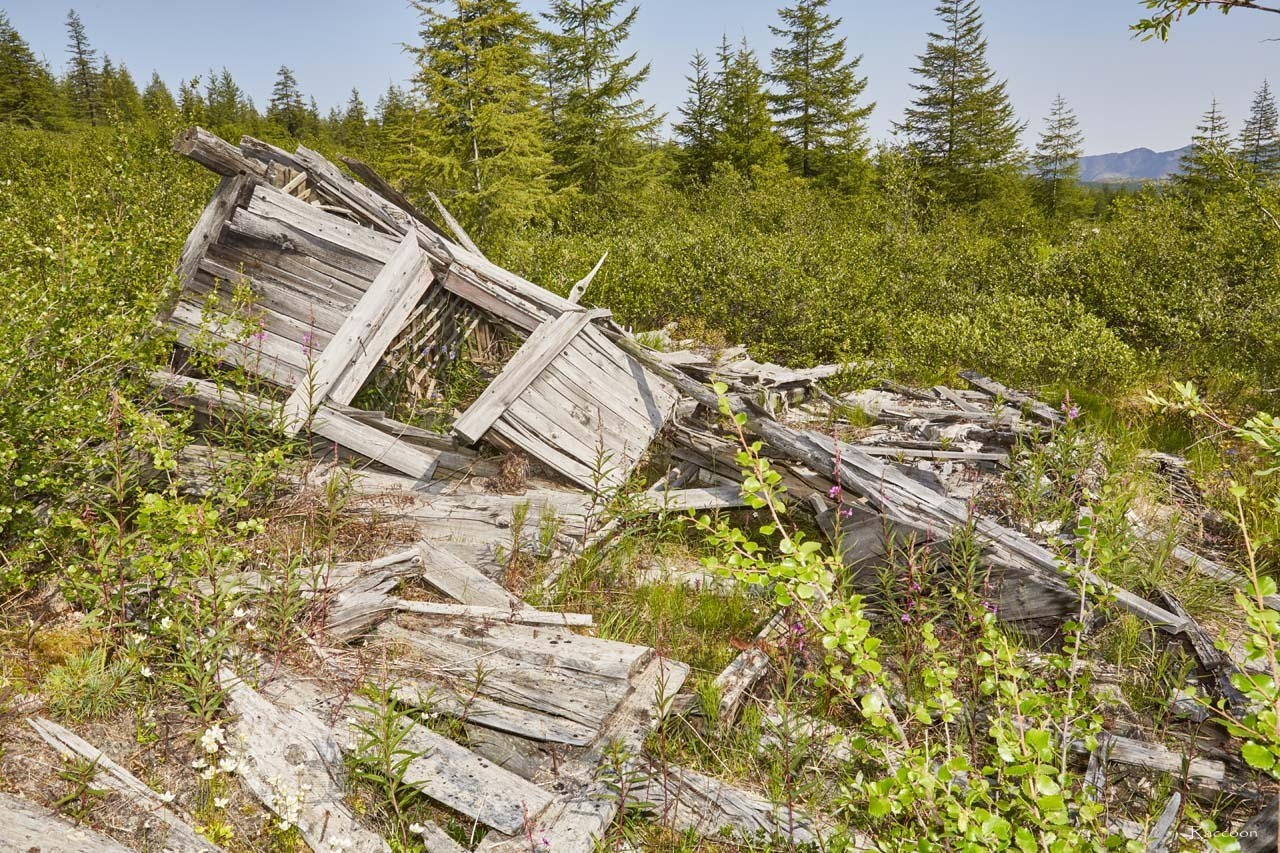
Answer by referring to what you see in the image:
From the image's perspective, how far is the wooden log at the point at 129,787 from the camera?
2629mm

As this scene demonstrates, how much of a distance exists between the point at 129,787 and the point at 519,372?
3.65 meters

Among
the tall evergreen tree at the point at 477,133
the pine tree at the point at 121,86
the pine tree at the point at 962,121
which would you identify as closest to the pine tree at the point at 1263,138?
the pine tree at the point at 962,121

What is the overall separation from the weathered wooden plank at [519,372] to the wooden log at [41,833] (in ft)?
11.0

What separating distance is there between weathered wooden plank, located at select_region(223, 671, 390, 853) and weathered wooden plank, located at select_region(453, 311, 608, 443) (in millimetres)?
2623

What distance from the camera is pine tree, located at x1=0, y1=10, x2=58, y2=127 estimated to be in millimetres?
65812

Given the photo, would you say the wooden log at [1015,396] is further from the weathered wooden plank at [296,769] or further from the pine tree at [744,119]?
the pine tree at [744,119]

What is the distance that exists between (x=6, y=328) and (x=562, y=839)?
3917 millimetres

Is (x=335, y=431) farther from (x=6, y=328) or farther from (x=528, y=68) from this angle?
(x=528, y=68)

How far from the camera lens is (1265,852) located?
2.71 meters

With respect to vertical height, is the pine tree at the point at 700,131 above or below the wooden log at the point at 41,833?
above

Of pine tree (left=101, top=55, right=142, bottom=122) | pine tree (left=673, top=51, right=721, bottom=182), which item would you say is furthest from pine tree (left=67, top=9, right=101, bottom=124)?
pine tree (left=673, top=51, right=721, bottom=182)

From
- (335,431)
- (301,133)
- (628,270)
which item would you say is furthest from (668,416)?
(301,133)

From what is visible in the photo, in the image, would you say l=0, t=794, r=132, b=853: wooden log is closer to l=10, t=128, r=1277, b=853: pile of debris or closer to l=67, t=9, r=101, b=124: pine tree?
l=10, t=128, r=1277, b=853: pile of debris

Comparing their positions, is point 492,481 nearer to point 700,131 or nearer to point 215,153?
point 215,153
